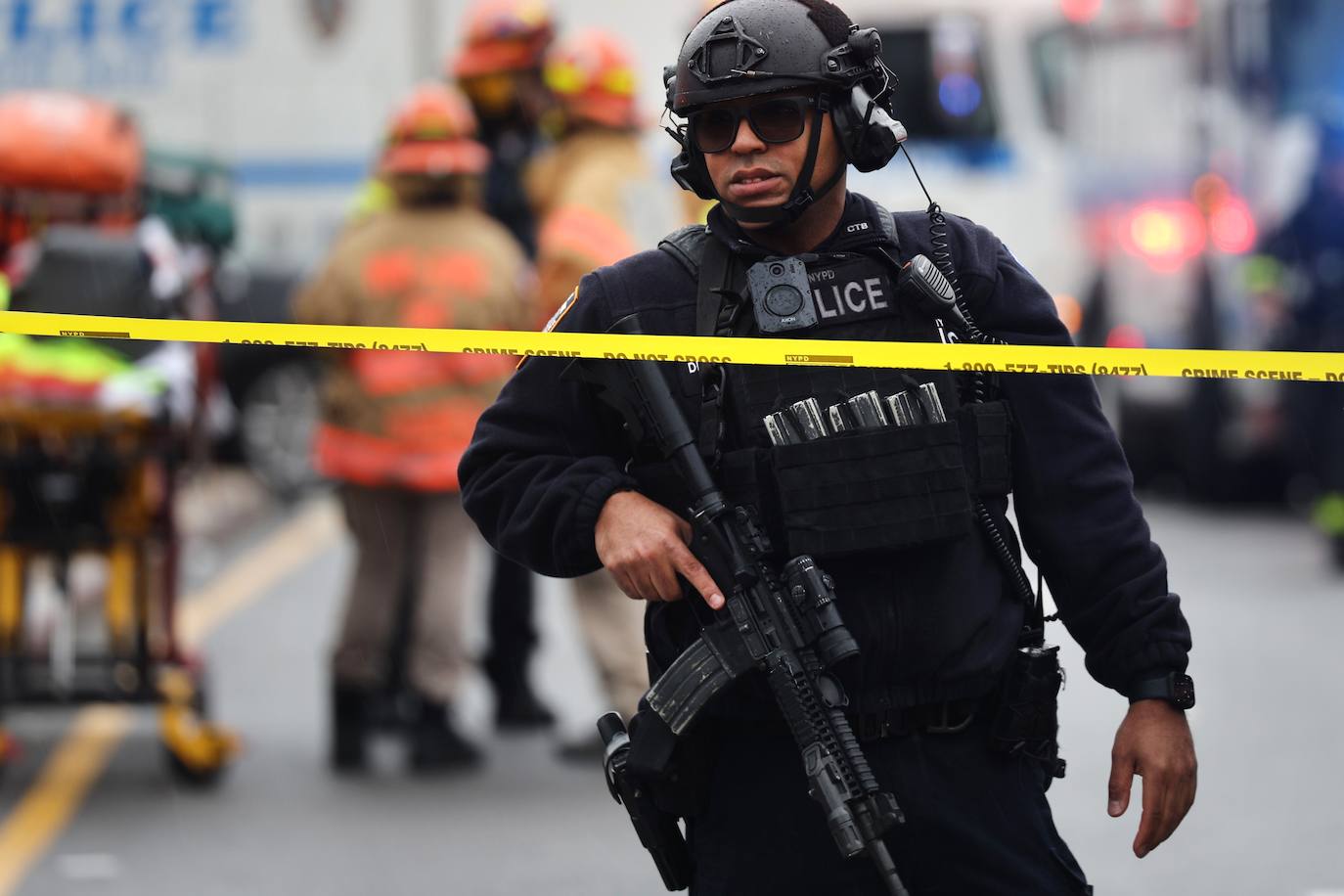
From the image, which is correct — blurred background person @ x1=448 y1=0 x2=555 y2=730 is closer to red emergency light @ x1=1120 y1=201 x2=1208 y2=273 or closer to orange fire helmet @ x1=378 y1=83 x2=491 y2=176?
orange fire helmet @ x1=378 y1=83 x2=491 y2=176

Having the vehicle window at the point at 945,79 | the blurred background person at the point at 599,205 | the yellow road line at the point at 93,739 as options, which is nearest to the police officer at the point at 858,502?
the yellow road line at the point at 93,739

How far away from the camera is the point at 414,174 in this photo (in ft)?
24.5

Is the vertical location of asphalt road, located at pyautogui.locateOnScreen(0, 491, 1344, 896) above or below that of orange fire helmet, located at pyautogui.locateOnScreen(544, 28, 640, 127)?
below

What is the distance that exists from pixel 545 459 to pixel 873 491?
1.57ft

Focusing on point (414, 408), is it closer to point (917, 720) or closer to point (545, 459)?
point (545, 459)

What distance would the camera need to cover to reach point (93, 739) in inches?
319

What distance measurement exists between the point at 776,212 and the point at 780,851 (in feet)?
2.86

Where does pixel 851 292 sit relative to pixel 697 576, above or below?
above

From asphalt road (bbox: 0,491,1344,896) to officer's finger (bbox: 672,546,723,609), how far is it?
3.06 metres

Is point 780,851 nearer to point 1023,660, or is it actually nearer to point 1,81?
point 1023,660

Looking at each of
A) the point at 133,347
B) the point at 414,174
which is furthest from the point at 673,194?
the point at 133,347

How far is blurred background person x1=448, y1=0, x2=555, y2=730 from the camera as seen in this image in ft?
27.2

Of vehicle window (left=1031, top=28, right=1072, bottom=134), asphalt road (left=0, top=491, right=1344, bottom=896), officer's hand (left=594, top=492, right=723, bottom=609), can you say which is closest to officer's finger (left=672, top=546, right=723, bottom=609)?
officer's hand (left=594, top=492, right=723, bottom=609)

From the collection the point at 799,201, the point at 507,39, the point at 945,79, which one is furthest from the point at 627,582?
the point at 945,79
